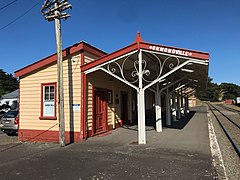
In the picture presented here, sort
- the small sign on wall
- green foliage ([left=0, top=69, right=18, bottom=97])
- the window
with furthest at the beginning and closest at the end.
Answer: green foliage ([left=0, top=69, right=18, bottom=97]) → the window → the small sign on wall

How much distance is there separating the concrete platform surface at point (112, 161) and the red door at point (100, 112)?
200cm

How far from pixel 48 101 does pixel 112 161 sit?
5.07 metres

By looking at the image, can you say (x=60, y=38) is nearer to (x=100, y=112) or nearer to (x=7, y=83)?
(x=100, y=112)

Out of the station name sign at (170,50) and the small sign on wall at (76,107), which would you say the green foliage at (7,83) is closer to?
the small sign on wall at (76,107)

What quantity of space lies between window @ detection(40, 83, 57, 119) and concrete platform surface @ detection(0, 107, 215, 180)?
2030mm

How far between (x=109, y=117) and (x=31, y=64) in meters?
4.78

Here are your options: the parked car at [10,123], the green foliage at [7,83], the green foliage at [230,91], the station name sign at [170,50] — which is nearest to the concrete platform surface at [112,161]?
the parked car at [10,123]

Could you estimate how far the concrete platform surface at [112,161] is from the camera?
16.0ft

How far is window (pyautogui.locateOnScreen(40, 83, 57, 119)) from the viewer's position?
31.4 ft

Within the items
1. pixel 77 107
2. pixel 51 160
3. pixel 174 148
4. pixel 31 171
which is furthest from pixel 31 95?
pixel 174 148

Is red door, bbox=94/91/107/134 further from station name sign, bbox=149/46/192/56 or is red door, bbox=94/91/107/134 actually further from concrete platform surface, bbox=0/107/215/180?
station name sign, bbox=149/46/192/56

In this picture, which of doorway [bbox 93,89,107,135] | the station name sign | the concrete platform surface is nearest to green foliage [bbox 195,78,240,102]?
doorway [bbox 93,89,107,135]

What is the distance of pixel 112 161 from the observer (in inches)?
234

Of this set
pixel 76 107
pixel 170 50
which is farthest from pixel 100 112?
pixel 170 50
